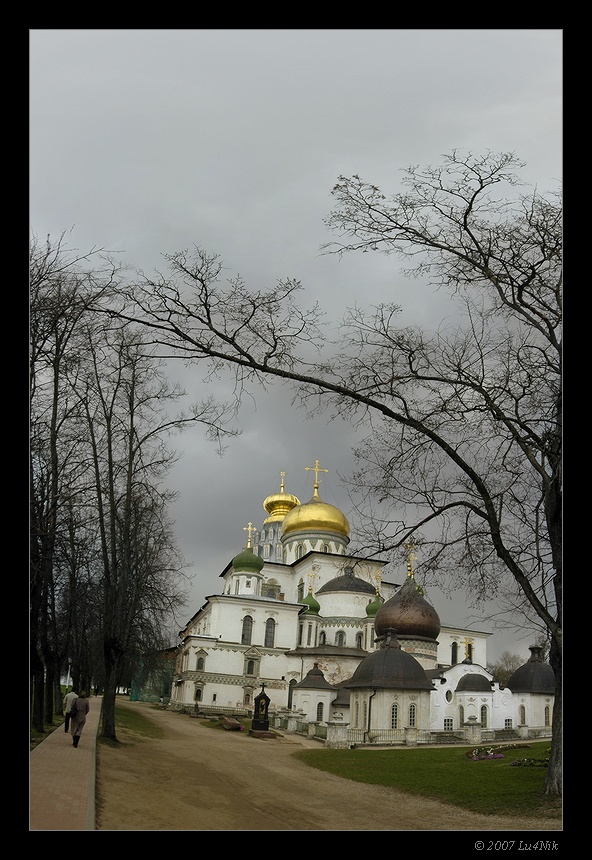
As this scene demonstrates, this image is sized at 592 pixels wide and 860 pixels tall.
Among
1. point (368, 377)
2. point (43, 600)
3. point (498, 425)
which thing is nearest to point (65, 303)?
point (368, 377)

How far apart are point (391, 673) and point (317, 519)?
28806 millimetres


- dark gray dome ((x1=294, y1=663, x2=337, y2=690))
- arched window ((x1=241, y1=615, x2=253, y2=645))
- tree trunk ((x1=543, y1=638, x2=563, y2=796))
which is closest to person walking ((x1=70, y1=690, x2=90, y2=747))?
tree trunk ((x1=543, y1=638, x2=563, y2=796))

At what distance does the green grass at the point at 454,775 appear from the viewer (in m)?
11.7

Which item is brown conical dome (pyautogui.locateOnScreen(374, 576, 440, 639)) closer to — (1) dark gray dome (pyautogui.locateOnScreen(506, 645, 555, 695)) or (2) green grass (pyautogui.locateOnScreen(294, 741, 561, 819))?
(1) dark gray dome (pyautogui.locateOnScreen(506, 645, 555, 695))

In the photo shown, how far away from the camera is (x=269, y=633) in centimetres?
5641

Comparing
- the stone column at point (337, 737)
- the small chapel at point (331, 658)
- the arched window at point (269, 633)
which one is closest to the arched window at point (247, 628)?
the small chapel at point (331, 658)

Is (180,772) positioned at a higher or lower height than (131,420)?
lower

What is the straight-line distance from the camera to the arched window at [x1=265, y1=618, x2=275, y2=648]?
184ft

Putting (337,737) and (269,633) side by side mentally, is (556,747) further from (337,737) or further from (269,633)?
(269,633)

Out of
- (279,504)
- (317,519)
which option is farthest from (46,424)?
(279,504)

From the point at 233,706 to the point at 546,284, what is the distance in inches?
1825

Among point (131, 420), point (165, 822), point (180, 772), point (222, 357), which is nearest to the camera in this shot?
point (165, 822)

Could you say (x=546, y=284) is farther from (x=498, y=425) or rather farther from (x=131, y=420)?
(x=131, y=420)
